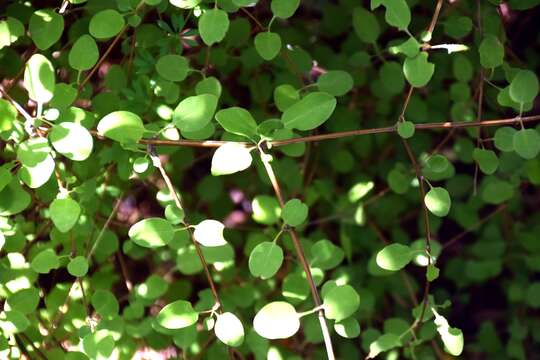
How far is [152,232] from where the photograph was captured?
31.4 inches

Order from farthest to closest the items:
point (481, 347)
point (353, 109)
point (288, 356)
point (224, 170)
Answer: point (481, 347) → point (353, 109) → point (288, 356) → point (224, 170)

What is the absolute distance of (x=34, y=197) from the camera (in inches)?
39.0

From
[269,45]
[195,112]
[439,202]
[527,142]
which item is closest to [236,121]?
[195,112]

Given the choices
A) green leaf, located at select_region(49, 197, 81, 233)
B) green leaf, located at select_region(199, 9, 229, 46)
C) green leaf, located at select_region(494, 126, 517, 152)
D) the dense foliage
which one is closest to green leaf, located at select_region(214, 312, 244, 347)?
the dense foliage

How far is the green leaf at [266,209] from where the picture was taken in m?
1.05

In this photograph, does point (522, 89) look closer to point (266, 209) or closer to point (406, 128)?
point (406, 128)

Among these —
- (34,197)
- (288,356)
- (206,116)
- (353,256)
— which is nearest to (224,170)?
(206,116)

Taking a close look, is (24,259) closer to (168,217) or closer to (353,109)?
(168,217)

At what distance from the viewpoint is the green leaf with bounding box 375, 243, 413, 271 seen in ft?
2.81

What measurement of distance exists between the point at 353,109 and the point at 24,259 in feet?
2.09

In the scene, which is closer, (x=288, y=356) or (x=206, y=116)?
(x=206, y=116)

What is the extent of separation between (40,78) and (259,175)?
18.7 inches

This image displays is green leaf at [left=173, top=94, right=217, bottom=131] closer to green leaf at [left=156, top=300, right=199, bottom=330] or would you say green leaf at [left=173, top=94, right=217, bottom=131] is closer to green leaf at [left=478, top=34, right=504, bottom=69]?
green leaf at [left=156, top=300, right=199, bottom=330]

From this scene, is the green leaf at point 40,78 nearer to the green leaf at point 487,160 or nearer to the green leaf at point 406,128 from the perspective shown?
the green leaf at point 406,128
